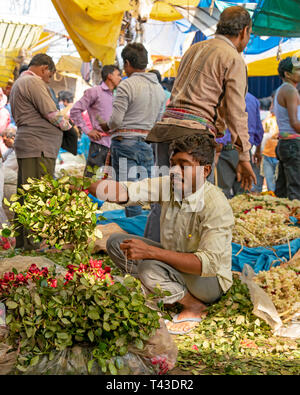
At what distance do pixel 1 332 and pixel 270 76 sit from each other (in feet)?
48.3

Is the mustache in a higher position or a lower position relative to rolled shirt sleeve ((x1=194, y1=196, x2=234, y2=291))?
higher

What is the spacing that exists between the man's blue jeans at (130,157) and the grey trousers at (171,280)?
79.9 inches

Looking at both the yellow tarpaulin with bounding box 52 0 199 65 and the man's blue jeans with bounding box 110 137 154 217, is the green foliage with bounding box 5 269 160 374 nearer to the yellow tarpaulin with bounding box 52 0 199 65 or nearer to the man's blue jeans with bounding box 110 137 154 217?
the man's blue jeans with bounding box 110 137 154 217

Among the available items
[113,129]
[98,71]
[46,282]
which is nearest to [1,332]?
[46,282]

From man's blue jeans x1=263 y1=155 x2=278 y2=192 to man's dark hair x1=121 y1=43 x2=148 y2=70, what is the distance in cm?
453

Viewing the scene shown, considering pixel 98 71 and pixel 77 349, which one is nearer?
pixel 77 349

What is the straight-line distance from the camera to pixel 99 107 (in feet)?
19.7

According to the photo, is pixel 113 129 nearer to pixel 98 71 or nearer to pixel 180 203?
pixel 180 203

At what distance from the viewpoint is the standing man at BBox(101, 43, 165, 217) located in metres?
4.90

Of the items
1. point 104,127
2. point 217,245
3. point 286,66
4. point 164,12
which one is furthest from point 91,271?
point 164,12

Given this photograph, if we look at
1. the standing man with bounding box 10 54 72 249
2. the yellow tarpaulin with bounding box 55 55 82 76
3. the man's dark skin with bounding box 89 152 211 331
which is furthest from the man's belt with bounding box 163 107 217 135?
the yellow tarpaulin with bounding box 55 55 82 76

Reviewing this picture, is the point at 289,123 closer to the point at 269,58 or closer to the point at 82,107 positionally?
the point at 82,107

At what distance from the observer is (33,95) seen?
4453mm
